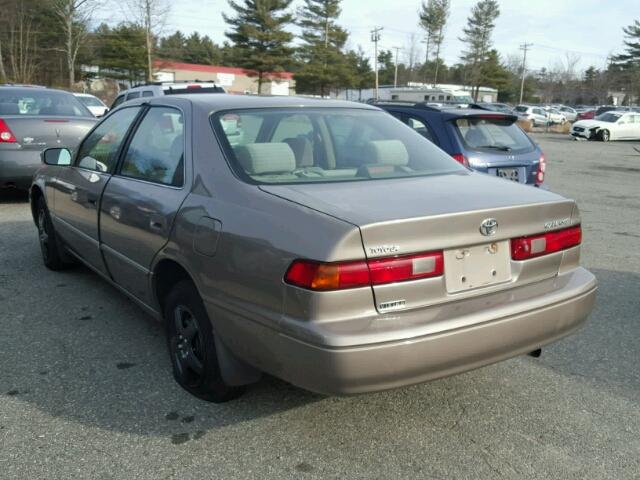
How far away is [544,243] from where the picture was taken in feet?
9.56

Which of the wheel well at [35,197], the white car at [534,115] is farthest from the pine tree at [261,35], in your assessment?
the wheel well at [35,197]

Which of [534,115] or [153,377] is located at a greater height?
[534,115]

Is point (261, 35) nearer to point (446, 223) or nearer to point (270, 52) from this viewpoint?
point (270, 52)

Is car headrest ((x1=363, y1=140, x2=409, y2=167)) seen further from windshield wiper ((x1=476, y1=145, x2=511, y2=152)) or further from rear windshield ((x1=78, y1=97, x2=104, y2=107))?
rear windshield ((x1=78, y1=97, x2=104, y2=107))

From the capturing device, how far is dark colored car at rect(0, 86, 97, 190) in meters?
8.04

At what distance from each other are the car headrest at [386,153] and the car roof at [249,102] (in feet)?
1.51

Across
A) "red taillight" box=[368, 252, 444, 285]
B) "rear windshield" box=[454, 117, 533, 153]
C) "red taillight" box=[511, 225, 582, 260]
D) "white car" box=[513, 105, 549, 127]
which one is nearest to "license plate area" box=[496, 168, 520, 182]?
"rear windshield" box=[454, 117, 533, 153]

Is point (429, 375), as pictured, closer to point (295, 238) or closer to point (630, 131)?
point (295, 238)

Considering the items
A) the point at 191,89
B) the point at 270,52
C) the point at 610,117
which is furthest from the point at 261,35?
the point at 191,89

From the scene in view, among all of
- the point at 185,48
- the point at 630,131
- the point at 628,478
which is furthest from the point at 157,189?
the point at 185,48

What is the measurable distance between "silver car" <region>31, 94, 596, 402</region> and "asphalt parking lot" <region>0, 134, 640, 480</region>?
277 millimetres

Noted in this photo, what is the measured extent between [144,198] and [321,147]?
1039 millimetres

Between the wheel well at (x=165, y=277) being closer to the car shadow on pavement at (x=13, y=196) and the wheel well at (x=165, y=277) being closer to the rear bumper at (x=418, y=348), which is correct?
the rear bumper at (x=418, y=348)

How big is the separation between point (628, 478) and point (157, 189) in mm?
2662
